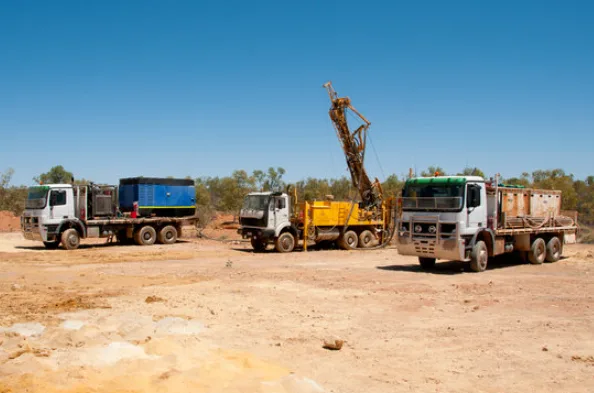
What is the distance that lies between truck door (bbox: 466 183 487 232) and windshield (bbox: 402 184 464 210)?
29cm

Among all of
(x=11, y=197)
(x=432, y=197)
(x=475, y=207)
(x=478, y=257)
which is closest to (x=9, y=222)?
(x=11, y=197)

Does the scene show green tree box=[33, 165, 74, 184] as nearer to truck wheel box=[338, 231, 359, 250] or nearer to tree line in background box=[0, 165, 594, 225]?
tree line in background box=[0, 165, 594, 225]

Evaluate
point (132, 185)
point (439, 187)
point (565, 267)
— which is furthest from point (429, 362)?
point (132, 185)

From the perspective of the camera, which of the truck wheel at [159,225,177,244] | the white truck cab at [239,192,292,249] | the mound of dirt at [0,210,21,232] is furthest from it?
the mound of dirt at [0,210,21,232]

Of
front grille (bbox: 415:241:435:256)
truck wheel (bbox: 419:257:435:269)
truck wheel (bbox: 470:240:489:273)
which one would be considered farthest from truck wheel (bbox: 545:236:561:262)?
front grille (bbox: 415:241:435:256)

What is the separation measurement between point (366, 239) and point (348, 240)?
107 cm

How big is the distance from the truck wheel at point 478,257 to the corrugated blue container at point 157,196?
16173 millimetres

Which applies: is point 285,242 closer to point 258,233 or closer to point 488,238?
point 258,233

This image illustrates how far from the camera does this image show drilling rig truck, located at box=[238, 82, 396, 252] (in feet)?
75.4

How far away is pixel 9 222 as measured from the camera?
1624 inches

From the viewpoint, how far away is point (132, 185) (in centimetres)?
2712

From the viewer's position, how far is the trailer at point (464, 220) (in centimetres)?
1593

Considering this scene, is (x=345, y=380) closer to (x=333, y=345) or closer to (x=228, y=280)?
(x=333, y=345)

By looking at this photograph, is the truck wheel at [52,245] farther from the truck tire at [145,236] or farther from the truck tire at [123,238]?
the truck tire at [145,236]
